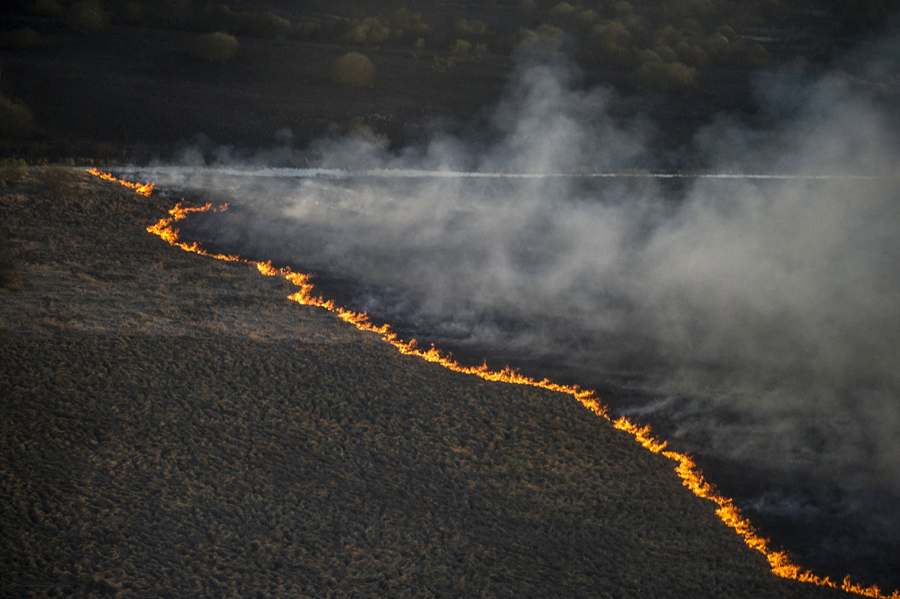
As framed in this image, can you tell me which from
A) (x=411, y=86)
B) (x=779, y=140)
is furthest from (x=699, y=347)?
(x=411, y=86)

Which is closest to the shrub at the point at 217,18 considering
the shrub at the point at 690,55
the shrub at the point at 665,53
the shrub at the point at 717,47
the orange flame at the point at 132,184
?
the orange flame at the point at 132,184

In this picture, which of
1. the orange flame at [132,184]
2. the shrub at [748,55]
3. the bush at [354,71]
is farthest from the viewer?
the shrub at [748,55]

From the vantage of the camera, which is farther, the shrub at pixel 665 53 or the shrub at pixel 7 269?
the shrub at pixel 665 53

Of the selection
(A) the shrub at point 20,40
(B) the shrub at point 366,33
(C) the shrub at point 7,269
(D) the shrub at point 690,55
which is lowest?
(C) the shrub at point 7,269

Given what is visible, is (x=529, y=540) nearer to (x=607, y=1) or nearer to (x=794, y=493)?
(x=794, y=493)

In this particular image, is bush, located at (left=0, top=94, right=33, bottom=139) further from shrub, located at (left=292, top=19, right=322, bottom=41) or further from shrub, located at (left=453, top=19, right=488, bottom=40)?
shrub, located at (left=453, top=19, right=488, bottom=40)

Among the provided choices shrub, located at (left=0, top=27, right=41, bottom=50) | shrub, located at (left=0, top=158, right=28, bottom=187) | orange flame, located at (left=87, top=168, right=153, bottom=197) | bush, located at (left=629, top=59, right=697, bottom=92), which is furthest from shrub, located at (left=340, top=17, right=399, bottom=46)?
shrub, located at (left=0, top=158, right=28, bottom=187)

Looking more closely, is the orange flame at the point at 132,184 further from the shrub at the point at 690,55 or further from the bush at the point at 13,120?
the shrub at the point at 690,55

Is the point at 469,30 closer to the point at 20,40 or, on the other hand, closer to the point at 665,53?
the point at 665,53
